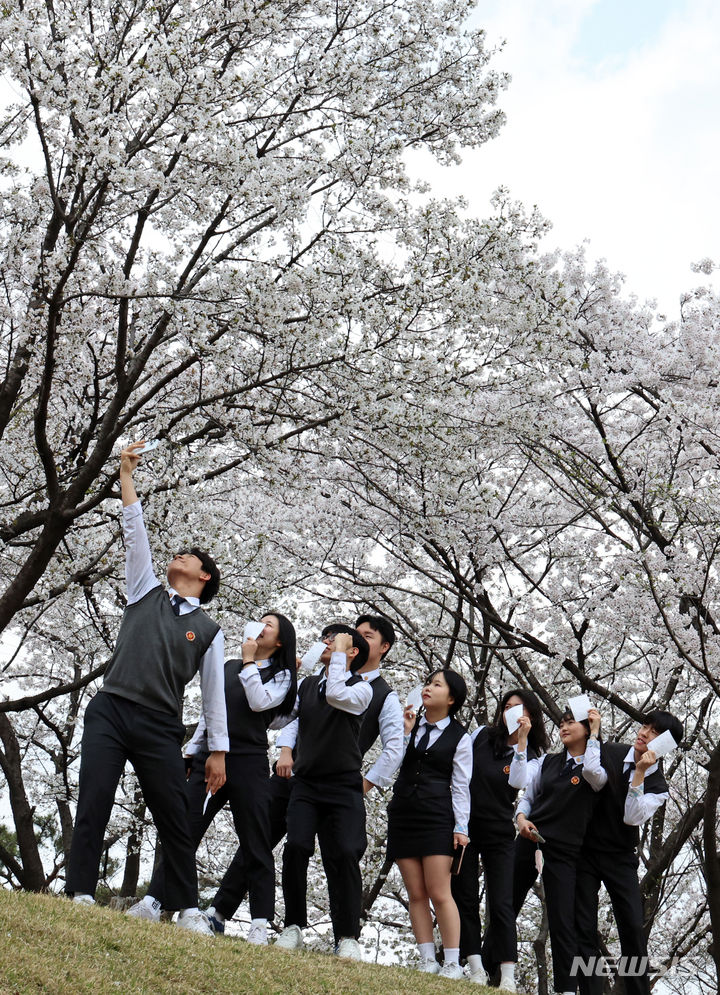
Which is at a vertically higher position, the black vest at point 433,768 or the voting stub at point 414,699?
the voting stub at point 414,699

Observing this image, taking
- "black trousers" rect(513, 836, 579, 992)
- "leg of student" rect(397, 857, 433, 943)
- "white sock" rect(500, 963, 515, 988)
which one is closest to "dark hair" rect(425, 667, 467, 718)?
"leg of student" rect(397, 857, 433, 943)

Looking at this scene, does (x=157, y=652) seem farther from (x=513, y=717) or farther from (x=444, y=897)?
(x=513, y=717)

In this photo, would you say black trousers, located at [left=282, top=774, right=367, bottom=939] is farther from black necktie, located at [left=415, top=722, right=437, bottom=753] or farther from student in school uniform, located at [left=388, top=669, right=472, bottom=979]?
black necktie, located at [left=415, top=722, right=437, bottom=753]

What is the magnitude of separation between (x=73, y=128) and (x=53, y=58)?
81cm

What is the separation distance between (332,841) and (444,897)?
0.97 meters

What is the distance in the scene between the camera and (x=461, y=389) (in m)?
8.38

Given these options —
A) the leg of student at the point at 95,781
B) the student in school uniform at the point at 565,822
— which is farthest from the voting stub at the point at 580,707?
the leg of student at the point at 95,781

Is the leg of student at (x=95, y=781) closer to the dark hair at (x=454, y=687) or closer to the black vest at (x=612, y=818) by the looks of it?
the dark hair at (x=454, y=687)

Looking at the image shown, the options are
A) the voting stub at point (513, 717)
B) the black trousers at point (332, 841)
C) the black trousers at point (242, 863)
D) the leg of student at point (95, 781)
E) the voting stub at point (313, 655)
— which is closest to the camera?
the leg of student at point (95, 781)

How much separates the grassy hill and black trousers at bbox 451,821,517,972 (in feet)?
5.21

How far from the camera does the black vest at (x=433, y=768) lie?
640 centimetres

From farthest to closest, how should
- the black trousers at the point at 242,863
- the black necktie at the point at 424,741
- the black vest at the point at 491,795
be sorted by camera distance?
the black vest at the point at 491,795, the black necktie at the point at 424,741, the black trousers at the point at 242,863

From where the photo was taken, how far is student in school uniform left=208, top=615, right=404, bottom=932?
5.83m

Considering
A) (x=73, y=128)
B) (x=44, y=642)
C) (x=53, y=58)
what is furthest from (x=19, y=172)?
(x=44, y=642)
